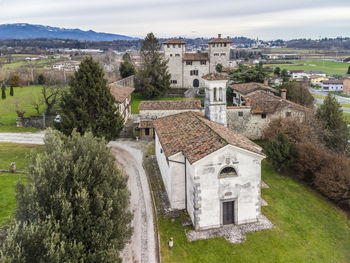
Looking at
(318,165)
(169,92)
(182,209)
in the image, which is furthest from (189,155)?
(169,92)

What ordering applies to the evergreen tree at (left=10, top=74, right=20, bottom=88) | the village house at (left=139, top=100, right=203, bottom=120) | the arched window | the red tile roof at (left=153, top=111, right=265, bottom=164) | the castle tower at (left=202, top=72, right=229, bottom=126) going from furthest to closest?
the evergreen tree at (left=10, top=74, right=20, bottom=88) < the village house at (left=139, top=100, right=203, bottom=120) < the castle tower at (left=202, top=72, right=229, bottom=126) < the arched window < the red tile roof at (left=153, top=111, right=265, bottom=164)

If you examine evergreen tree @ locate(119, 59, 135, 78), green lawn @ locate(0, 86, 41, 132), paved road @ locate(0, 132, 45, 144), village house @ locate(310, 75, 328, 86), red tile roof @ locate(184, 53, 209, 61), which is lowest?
paved road @ locate(0, 132, 45, 144)

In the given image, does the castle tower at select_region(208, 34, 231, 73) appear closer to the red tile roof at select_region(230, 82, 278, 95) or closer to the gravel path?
the red tile roof at select_region(230, 82, 278, 95)

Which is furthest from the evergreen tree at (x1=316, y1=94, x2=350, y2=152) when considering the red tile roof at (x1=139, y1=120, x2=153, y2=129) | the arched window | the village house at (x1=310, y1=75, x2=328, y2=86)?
the village house at (x1=310, y1=75, x2=328, y2=86)

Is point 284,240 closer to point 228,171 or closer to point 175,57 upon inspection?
point 228,171

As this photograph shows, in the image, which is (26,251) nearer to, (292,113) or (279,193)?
(279,193)

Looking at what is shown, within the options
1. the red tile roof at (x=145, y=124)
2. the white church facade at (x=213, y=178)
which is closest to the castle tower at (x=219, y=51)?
the red tile roof at (x=145, y=124)

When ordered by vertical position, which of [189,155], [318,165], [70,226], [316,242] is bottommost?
[316,242]
